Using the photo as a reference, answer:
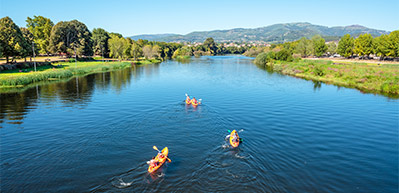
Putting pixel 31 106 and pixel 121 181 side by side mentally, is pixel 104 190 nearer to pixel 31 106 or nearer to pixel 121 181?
pixel 121 181

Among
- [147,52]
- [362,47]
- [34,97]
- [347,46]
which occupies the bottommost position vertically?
[34,97]

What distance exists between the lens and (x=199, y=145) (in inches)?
806

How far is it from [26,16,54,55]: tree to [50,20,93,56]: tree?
366 centimetres

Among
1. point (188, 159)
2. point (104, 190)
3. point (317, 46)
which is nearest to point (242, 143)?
point (188, 159)

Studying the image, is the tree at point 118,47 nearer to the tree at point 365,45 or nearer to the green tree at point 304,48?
the green tree at point 304,48

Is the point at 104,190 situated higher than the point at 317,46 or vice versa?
the point at 317,46

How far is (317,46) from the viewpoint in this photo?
132875 millimetres

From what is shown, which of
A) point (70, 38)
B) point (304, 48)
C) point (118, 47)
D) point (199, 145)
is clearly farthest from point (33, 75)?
point (304, 48)

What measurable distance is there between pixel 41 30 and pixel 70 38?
12.6 meters

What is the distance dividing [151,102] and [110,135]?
1382 cm

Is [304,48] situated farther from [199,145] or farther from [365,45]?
[199,145]

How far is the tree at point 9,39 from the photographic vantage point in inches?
2320

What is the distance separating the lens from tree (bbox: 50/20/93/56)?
97.3 m

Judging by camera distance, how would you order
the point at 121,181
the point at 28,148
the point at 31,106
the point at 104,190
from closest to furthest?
1. the point at 104,190
2. the point at 121,181
3. the point at 28,148
4. the point at 31,106
